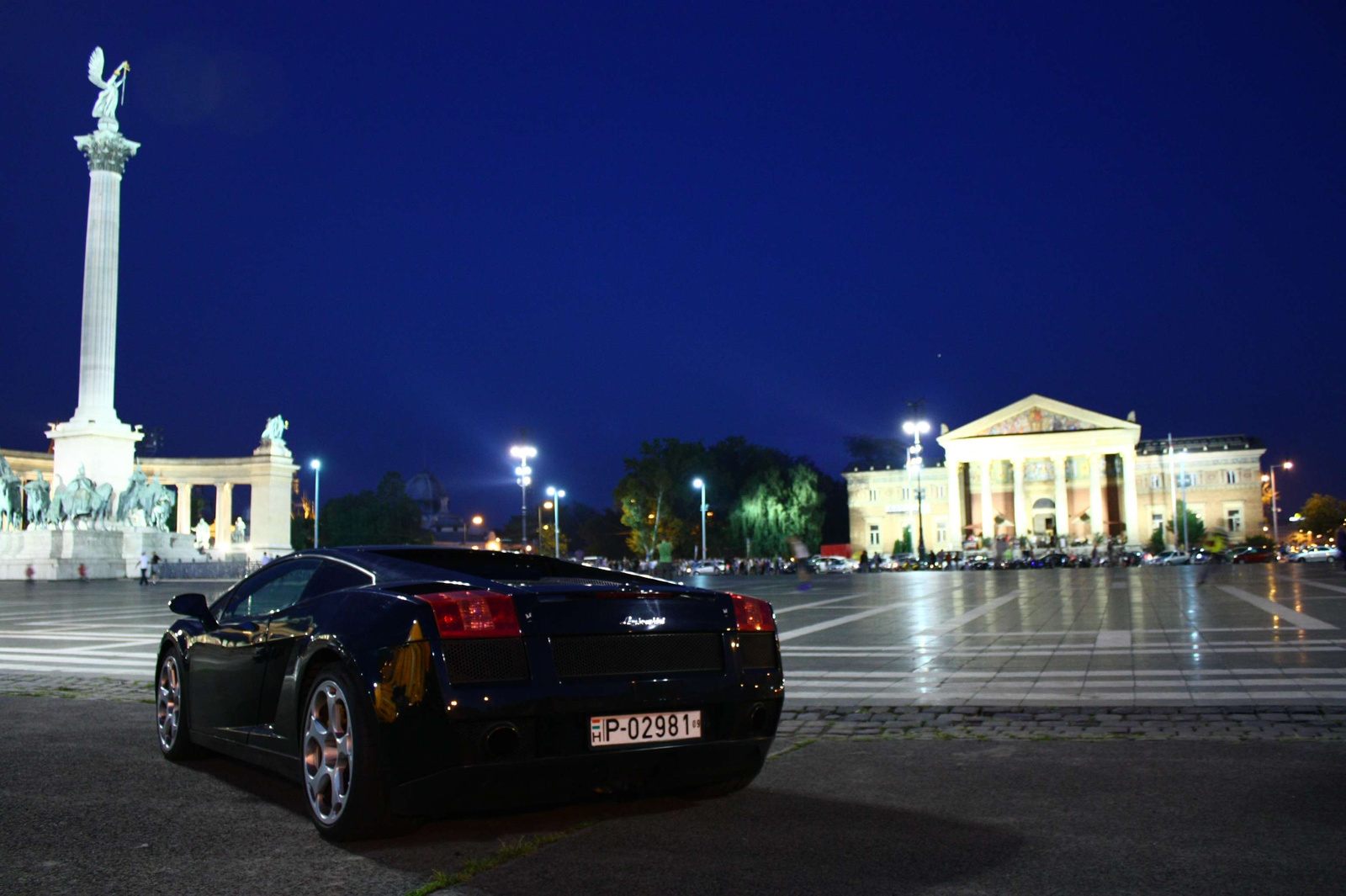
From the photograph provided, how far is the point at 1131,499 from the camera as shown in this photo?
102 metres

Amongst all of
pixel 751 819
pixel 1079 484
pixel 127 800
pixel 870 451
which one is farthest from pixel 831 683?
pixel 870 451

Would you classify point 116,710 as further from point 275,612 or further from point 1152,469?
point 1152,469

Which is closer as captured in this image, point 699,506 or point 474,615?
point 474,615

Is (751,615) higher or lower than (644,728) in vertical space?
higher

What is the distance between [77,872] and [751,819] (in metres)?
2.68

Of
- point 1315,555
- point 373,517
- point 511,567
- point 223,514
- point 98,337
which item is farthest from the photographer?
point 373,517

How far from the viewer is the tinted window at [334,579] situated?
212 inches

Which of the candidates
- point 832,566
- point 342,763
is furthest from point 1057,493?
point 342,763

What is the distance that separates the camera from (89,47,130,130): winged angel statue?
176 feet

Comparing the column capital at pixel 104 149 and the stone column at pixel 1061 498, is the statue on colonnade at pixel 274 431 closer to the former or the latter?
the column capital at pixel 104 149

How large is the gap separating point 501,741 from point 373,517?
10966cm

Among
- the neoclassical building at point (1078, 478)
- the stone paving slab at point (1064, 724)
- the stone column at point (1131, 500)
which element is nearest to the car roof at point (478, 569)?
the stone paving slab at point (1064, 724)

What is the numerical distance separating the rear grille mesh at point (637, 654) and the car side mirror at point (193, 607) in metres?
2.62

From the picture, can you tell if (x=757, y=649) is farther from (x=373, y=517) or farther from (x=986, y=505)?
(x=373, y=517)
